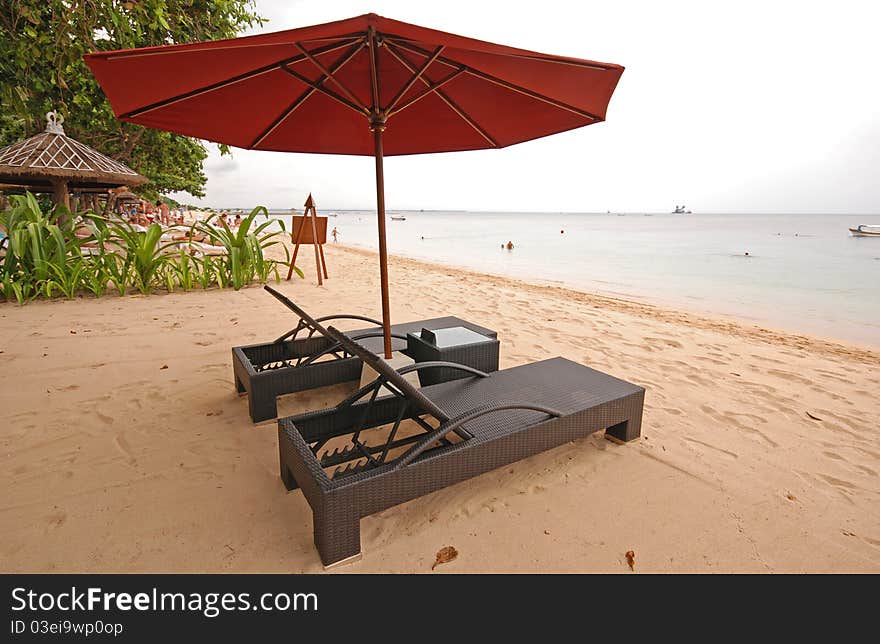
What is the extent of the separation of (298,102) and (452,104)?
3.17 ft

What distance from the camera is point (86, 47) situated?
6070 mm

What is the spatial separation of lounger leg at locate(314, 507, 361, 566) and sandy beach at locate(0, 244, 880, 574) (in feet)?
0.21

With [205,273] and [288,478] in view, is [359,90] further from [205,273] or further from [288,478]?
[205,273]

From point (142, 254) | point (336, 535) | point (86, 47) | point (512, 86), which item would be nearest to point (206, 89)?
point (512, 86)

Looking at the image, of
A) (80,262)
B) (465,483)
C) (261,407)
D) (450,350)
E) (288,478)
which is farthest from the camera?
(80,262)

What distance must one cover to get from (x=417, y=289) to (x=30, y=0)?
251 inches

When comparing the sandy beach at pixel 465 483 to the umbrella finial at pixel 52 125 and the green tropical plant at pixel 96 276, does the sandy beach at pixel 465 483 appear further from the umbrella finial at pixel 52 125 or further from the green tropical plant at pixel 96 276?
the umbrella finial at pixel 52 125

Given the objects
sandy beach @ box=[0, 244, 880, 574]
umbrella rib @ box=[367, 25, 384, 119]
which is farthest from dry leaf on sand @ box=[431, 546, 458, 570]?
umbrella rib @ box=[367, 25, 384, 119]

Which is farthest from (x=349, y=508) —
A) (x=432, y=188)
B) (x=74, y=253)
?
(x=432, y=188)

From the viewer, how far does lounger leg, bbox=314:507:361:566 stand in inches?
51.9

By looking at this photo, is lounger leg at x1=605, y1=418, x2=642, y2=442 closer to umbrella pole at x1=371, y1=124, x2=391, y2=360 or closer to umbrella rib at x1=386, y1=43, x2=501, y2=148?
umbrella pole at x1=371, y1=124, x2=391, y2=360

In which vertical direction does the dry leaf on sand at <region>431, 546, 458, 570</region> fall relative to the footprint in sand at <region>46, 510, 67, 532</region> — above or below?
below

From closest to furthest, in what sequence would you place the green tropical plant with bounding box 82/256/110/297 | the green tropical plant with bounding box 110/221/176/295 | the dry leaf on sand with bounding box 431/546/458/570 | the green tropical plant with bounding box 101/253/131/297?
the dry leaf on sand with bounding box 431/546/458/570 → the green tropical plant with bounding box 82/256/110/297 → the green tropical plant with bounding box 101/253/131/297 → the green tropical plant with bounding box 110/221/176/295

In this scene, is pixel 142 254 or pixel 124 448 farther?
pixel 142 254
